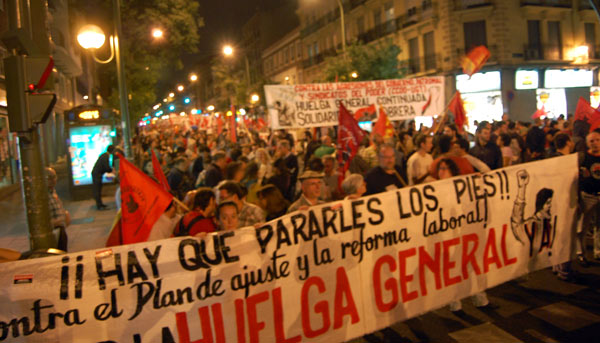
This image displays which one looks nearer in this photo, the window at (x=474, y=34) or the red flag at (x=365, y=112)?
the red flag at (x=365, y=112)

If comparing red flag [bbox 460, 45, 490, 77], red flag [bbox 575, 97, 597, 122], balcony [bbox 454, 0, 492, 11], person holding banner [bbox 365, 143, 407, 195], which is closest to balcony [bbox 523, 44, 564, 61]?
balcony [bbox 454, 0, 492, 11]

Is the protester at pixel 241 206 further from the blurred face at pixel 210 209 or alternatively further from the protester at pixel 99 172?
the protester at pixel 99 172

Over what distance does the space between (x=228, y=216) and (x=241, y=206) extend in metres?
0.64

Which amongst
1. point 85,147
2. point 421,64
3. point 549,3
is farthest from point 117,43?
point 549,3

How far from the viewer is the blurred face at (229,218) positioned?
14.9 feet

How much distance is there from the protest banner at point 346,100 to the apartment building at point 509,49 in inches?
801

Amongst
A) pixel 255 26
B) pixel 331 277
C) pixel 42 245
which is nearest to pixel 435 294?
pixel 331 277

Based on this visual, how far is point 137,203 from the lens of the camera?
4484 mm

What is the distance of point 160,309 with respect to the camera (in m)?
3.53

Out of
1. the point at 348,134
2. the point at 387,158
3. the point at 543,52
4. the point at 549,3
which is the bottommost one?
the point at 387,158

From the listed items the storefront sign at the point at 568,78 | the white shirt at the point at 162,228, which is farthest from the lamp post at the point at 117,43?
the storefront sign at the point at 568,78

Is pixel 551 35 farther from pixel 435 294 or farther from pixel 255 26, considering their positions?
pixel 255 26

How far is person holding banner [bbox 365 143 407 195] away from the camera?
624 cm

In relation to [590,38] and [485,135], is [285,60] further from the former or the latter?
[485,135]
